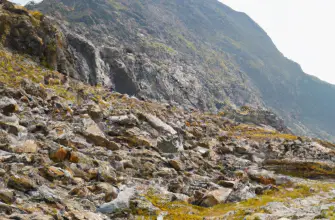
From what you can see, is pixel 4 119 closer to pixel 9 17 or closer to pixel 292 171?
pixel 292 171

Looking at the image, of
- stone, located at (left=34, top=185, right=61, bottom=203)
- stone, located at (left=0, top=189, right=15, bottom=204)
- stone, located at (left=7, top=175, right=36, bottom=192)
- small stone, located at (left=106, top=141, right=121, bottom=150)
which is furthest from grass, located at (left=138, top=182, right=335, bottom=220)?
small stone, located at (left=106, top=141, right=121, bottom=150)

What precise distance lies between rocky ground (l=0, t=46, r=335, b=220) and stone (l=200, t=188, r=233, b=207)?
0.22 ft

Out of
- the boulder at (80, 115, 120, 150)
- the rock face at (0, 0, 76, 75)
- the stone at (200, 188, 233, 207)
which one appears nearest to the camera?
the stone at (200, 188, 233, 207)

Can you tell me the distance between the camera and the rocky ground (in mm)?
12367

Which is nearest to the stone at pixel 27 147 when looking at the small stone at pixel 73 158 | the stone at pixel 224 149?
the small stone at pixel 73 158

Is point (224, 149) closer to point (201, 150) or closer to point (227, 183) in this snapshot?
point (201, 150)

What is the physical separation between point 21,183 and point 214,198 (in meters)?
11.5

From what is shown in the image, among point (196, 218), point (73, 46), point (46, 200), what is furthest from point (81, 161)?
point (73, 46)

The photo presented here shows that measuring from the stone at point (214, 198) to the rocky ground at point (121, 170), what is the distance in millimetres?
69

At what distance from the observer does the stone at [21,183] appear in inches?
434

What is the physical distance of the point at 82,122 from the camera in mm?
24953

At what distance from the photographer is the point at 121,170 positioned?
1939 centimetres

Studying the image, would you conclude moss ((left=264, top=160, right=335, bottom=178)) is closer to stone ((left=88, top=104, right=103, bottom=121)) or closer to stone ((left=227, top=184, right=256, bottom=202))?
stone ((left=227, top=184, right=256, bottom=202))

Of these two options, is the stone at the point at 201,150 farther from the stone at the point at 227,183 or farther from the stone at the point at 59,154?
the stone at the point at 59,154
